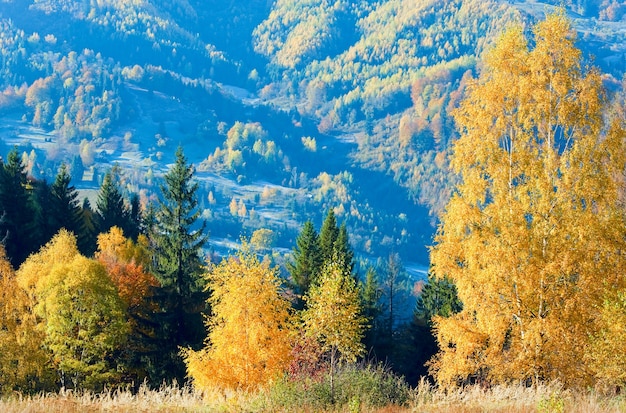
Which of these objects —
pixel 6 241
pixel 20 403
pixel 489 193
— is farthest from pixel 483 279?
pixel 6 241

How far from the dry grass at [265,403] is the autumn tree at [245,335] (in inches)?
Result: 742

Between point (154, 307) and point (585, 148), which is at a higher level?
point (585, 148)

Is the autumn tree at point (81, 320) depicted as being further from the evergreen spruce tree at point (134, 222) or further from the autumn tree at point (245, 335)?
the evergreen spruce tree at point (134, 222)

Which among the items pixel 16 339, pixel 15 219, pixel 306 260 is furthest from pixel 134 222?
pixel 16 339

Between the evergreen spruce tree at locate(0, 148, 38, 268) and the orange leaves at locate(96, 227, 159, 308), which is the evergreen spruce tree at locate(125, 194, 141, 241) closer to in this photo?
the orange leaves at locate(96, 227, 159, 308)

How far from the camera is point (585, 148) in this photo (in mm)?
27672

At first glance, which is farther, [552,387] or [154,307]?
[154,307]

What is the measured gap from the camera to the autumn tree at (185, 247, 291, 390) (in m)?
40.3

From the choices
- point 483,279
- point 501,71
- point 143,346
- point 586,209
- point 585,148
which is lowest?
point 143,346

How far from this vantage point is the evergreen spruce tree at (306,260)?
7600 centimetres

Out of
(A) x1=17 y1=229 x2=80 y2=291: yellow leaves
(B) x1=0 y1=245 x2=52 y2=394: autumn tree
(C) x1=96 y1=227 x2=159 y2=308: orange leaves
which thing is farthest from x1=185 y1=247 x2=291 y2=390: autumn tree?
(A) x1=17 y1=229 x2=80 y2=291: yellow leaves

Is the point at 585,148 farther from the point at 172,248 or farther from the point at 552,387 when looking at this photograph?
the point at 172,248

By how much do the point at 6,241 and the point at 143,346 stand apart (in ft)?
82.9

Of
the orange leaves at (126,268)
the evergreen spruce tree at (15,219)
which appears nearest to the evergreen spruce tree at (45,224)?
the evergreen spruce tree at (15,219)
